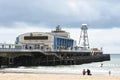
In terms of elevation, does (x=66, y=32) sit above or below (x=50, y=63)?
above

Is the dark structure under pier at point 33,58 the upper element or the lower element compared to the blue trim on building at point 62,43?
lower

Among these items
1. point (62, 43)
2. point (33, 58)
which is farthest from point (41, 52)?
point (62, 43)

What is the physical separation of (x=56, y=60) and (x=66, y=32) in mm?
38098

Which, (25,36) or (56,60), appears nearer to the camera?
(56,60)

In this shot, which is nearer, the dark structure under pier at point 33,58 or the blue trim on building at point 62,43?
the dark structure under pier at point 33,58

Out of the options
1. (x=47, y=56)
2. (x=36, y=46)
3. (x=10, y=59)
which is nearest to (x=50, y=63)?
(x=47, y=56)

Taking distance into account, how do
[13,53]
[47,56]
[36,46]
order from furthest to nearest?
[36,46], [47,56], [13,53]

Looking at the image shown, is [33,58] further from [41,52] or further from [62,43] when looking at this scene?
[62,43]

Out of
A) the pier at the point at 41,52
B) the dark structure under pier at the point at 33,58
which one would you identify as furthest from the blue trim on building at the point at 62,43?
the dark structure under pier at the point at 33,58

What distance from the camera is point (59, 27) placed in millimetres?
139375

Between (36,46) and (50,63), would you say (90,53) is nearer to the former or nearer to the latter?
(36,46)

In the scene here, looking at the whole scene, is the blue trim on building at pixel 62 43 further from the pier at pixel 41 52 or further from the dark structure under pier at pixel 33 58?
the dark structure under pier at pixel 33 58

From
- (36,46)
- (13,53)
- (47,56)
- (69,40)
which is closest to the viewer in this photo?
(13,53)

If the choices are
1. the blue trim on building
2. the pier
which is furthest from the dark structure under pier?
the blue trim on building
